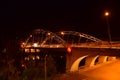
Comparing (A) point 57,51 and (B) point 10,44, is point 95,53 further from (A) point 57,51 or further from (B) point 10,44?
(B) point 10,44

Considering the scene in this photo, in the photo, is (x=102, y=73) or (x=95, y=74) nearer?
(x=95, y=74)

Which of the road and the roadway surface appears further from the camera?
the road

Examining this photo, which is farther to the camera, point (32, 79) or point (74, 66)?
point (74, 66)

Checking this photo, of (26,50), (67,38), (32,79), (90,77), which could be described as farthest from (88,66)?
(67,38)

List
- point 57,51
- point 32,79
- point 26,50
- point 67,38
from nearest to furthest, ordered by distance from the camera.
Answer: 1. point 32,79
2. point 57,51
3. point 26,50
4. point 67,38

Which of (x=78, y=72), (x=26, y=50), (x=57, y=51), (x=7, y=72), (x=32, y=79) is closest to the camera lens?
(x=7, y=72)

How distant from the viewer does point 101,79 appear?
3925 cm

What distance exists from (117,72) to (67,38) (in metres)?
49.0

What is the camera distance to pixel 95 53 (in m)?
45.1

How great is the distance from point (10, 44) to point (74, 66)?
18.8 m

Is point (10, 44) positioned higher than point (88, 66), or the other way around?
point (10, 44)

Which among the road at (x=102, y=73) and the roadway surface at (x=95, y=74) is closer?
the roadway surface at (x=95, y=74)

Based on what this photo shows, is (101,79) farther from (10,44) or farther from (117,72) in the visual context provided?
(10,44)

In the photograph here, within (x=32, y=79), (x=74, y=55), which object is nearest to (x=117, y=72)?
(x=74, y=55)
